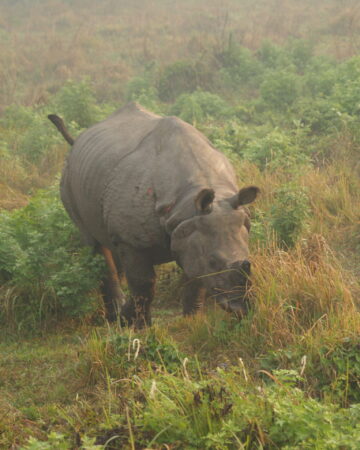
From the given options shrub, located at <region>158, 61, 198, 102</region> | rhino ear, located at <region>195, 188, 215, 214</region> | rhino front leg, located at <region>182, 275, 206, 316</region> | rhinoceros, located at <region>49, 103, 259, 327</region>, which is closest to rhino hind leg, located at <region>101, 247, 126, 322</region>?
rhinoceros, located at <region>49, 103, 259, 327</region>

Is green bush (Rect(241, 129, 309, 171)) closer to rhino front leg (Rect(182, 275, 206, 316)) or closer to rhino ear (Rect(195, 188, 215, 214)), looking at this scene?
rhino front leg (Rect(182, 275, 206, 316))

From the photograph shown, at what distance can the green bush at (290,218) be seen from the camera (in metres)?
6.22

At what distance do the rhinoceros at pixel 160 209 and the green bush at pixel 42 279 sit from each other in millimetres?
346

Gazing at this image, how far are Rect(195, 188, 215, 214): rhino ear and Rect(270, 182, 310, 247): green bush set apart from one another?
62.7 inches

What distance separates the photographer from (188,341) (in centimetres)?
486

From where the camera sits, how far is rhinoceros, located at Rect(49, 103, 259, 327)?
473 centimetres

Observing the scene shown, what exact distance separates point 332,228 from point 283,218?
3.01 ft

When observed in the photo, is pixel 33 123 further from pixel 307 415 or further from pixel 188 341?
pixel 307 415

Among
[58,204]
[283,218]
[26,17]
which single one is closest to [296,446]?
[283,218]

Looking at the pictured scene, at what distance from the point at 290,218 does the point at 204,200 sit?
1.78 meters

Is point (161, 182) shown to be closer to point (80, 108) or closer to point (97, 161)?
point (97, 161)

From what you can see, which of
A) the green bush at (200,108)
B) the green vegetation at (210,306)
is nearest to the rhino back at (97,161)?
the green vegetation at (210,306)

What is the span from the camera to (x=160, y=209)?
503 centimetres

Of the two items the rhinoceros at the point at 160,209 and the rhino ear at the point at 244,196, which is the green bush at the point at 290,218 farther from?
the rhino ear at the point at 244,196
